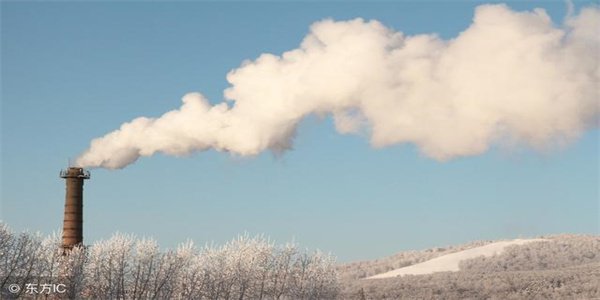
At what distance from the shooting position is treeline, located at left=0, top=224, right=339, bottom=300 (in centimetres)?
6762

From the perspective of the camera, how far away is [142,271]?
72562 mm

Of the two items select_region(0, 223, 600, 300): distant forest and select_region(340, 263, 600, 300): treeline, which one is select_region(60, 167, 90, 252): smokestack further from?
select_region(340, 263, 600, 300): treeline

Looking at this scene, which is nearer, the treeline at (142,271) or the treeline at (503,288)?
the treeline at (142,271)

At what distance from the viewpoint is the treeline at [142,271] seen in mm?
67625

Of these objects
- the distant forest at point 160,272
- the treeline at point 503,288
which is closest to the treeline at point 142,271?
the distant forest at point 160,272

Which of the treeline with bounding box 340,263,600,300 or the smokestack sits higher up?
the treeline with bounding box 340,263,600,300

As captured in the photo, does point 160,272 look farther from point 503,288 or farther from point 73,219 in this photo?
point 503,288

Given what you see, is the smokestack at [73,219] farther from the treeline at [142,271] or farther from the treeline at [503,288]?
the treeline at [503,288]

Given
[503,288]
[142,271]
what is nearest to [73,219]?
[142,271]

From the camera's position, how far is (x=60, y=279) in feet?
225

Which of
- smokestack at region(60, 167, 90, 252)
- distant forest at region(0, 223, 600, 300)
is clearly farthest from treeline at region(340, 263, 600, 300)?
smokestack at region(60, 167, 90, 252)

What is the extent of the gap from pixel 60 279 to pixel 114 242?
5.98m

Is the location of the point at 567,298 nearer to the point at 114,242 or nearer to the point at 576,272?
the point at 576,272

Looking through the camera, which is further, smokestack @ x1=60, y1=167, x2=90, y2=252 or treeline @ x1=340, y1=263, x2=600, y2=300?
treeline @ x1=340, y1=263, x2=600, y2=300
